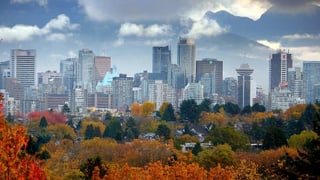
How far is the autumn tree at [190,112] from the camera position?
34.7 m

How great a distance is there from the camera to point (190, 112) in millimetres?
A: 34781

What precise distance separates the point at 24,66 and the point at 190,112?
5982 centimetres

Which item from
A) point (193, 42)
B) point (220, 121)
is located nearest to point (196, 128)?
point (220, 121)

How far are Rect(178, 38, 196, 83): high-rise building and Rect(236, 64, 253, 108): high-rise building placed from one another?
581 cm

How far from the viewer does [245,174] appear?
13641 millimetres

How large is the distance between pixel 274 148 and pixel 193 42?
79.9 meters

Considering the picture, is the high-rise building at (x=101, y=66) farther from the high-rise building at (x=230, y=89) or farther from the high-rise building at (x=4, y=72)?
the high-rise building at (x=230, y=89)

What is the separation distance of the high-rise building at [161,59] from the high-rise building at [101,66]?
714cm

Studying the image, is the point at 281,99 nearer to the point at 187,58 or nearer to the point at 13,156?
the point at 187,58

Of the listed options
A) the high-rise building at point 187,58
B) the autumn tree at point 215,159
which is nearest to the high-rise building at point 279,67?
the high-rise building at point 187,58

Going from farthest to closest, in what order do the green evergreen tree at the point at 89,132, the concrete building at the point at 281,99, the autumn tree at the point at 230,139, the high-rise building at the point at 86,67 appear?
the high-rise building at the point at 86,67 < the concrete building at the point at 281,99 < the green evergreen tree at the point at 89,132 < the autumn tree at the point at 230,139

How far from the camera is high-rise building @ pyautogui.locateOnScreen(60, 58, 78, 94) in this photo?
296 feet

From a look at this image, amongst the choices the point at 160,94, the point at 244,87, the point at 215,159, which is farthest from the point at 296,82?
the point at 215,159

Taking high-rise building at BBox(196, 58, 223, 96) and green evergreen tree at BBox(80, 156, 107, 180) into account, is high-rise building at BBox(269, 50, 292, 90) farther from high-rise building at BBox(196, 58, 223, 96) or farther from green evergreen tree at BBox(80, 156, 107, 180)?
green evergreen tree at BBox(80, 156, 107, 180)
